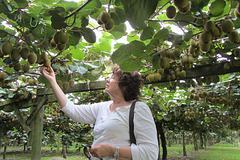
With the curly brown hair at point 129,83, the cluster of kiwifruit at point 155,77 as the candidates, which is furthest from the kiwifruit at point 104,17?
the cluster of kiwifruit at point 155,77

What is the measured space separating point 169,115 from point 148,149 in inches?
226

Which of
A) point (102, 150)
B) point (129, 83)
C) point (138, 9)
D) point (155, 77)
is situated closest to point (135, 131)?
point (102, 150)

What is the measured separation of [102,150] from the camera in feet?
4.00

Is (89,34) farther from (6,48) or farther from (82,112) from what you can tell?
(82,112)

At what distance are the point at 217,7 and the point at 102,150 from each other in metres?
1.05

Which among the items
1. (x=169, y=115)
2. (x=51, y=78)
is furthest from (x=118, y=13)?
A: (x=169, y=115)

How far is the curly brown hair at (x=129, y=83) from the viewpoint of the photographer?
1578mm

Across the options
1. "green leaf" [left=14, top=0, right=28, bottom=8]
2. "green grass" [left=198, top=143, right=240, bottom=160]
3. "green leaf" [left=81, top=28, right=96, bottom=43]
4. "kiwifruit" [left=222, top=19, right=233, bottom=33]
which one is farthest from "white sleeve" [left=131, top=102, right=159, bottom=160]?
"green grass" [left=198, top=143, right=240, bottom=160]

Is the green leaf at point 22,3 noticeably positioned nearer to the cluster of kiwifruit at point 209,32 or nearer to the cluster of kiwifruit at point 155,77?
the cluster of kiwifruit at point 209,32

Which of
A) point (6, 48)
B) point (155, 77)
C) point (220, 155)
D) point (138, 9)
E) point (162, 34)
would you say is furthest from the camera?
point (220, 155)

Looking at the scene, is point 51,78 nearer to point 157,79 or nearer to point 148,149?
point 148,149

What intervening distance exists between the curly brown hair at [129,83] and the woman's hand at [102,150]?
0.46 metres

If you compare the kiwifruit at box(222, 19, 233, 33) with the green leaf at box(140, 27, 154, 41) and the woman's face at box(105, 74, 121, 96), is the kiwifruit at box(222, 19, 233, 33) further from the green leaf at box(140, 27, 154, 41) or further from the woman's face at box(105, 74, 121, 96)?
the woman's face at box(105, 74, 121, 96)

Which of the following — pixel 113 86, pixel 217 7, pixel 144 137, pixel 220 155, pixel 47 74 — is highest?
pixel 217 7
